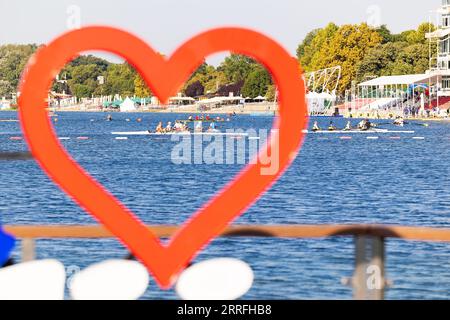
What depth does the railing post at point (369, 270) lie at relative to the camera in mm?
6750

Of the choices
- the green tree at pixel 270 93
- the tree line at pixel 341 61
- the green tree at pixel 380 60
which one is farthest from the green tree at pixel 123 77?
the green tree at pixel 380 60

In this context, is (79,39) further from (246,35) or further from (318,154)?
(318,154)

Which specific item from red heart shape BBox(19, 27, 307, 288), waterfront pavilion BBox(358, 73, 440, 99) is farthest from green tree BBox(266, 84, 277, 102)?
red heart shape BBox(19, 27, 307, 288)

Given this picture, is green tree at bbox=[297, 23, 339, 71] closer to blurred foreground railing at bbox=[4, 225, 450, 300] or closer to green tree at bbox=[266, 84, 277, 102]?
green tree at bbox=[266, 84, 277, 102]

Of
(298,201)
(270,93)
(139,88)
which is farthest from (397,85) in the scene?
(298,201)

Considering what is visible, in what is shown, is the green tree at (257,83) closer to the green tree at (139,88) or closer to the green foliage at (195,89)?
the green foliage at (195,89)

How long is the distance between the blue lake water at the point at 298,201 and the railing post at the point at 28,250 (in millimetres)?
753

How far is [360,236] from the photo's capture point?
22.3 feet

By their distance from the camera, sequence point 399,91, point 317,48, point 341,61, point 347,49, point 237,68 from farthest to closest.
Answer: point 237,68
point 317,48
point 347,49
point 341,61
point 399,91

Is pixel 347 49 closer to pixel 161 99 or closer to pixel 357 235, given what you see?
pixel 357 235

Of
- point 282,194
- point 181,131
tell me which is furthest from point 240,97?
point 282,194

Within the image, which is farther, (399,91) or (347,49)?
(347,49)

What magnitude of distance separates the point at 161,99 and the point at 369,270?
1.54 metres

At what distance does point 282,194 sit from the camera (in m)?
41.9
